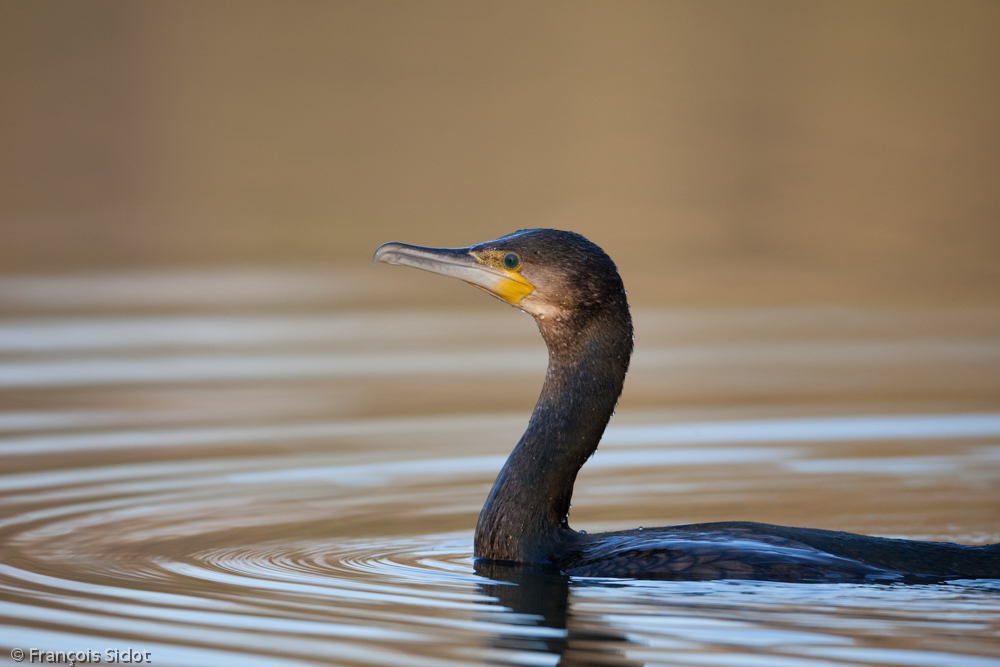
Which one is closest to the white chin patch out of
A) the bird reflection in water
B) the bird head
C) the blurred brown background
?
the bird head

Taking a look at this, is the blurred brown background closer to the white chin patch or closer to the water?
the water

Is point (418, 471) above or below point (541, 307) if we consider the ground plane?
below

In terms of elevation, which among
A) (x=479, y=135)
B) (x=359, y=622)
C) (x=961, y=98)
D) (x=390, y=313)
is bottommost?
(x=359, y=622)

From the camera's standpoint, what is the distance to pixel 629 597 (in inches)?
215

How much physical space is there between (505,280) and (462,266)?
187mm

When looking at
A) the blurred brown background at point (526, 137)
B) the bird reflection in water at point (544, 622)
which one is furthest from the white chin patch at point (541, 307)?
the blurred brown background at point (526, 137)

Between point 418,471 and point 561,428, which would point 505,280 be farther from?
point 418,471

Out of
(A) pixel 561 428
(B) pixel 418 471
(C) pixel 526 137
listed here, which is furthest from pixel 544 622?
(C) pixel 526 137

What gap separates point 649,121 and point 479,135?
9.65ft

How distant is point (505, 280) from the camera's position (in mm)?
6273

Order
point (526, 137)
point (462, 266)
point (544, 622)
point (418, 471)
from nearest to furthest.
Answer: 1. point (544, 622)
2. point (462, 266)
3. point (418, 471)
4. point (526, 137)

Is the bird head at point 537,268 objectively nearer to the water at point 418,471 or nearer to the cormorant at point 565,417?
the cormorant at point 565,417

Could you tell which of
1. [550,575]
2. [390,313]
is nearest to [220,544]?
[550,575]

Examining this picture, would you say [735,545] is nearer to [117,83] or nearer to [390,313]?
[390,313]
